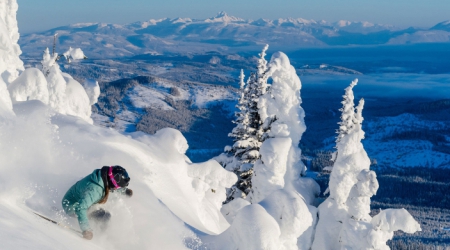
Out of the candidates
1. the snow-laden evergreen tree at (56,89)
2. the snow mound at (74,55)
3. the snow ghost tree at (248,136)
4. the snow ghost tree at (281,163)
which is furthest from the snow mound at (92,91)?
the snow ghost tree at (281,163)

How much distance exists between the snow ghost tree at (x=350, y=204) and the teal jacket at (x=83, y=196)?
29.9 ft

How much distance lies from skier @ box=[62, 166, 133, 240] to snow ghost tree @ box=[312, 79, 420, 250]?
29.2ft

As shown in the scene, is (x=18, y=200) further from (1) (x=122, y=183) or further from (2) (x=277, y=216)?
(2) (x=277, y=216)

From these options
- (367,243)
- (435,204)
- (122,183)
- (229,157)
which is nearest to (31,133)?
(122,183)

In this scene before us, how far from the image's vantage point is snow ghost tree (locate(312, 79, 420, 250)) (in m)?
14.1

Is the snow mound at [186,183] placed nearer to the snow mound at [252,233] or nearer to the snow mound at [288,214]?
the snow mound at [252,233]

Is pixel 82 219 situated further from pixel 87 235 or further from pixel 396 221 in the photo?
pixel 396 221

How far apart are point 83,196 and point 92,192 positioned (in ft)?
0.53

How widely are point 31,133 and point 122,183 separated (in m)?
2.21

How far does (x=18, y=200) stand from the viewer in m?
6.76

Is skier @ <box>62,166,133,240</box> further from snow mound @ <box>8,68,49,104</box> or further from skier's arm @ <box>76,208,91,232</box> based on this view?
snow mound @ <box>8,68,49,104</box>

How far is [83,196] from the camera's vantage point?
22.5 ft

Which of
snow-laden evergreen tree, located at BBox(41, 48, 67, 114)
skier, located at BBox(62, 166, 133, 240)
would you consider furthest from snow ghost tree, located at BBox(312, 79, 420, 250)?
snow-laden evergreen tree, located at BBox(41, 48, 67, 114)

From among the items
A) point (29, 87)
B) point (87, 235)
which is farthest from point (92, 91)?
point (87, 235)
